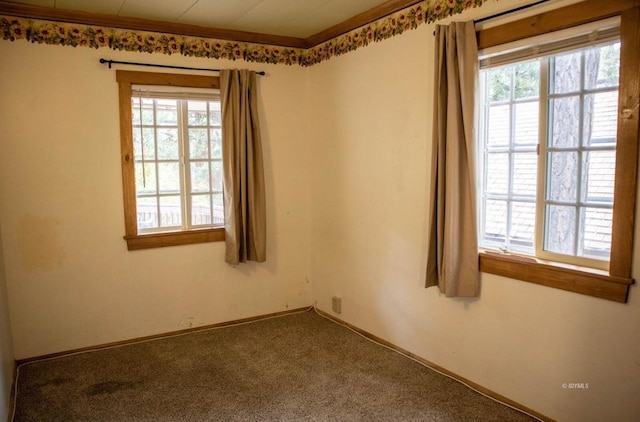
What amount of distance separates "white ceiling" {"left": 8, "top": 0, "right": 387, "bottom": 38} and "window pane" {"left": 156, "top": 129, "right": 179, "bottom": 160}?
846 mm

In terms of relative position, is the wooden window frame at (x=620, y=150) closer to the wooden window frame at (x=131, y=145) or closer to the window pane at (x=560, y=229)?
the window pane at (x=560, y=229)

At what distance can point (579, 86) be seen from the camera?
2.38 m

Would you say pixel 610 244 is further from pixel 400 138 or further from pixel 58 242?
pixel 58 242

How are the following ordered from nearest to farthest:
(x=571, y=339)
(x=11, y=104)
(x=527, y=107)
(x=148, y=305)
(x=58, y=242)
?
(x=571, y=339) < (x=527, y=107) < (x=11, y=104) < (x=58, y=242) < (x=148, y=305)

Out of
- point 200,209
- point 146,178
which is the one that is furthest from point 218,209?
point 146,178

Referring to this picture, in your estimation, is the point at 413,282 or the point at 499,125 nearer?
the point at 499,125

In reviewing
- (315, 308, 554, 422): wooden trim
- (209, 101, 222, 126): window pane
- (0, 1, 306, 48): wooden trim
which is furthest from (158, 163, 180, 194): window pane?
(315, 308, 554, 422): wooden trim

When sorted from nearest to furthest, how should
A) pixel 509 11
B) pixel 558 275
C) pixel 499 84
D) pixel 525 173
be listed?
pixel 558 275
pixel 509 11
pixel 525 173
pixel 499 84

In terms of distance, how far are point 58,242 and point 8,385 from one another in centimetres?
104

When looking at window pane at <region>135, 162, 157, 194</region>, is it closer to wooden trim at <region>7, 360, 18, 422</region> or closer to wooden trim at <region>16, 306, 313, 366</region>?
wooden trim at <region>16, 306, 313, 366</region>

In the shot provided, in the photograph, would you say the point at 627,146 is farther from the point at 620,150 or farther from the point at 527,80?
the point at 527,80

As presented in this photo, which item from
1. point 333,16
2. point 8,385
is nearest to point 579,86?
point 333,16

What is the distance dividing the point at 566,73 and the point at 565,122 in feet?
0.81

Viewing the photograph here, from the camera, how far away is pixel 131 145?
11.9 ft
